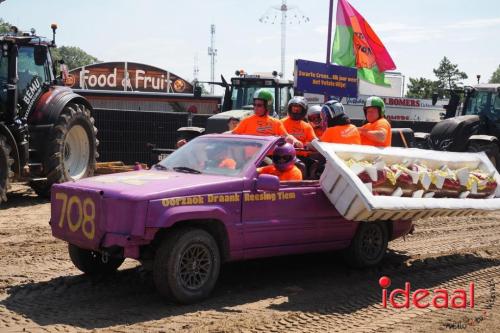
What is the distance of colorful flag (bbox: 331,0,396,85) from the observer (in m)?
20.5

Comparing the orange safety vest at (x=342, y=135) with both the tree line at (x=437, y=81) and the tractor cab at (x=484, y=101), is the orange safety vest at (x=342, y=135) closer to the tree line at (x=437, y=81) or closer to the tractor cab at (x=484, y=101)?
the tractor cab at (x=484, y=101)

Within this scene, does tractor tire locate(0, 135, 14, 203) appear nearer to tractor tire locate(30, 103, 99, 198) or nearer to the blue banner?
tractor tire locate(30, 103, 99, 198)

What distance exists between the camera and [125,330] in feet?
17.7

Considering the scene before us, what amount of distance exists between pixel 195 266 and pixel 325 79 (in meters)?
14.1

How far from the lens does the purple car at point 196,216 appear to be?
5.95m

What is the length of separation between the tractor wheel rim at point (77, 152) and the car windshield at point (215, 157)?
636cm

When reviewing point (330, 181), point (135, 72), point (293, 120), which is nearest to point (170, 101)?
point (135, 72)

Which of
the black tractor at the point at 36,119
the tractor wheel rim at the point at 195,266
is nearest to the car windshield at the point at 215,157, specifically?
the tractor wheel rim at the point at 195,266

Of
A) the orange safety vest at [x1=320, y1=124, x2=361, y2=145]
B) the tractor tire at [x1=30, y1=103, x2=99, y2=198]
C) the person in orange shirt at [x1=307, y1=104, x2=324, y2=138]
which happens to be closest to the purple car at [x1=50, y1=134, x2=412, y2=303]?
the orange safety vest at [x1=320, y1=124, x2=361, y2=145]

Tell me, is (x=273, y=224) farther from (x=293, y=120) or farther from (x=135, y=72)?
(x=135, y=72)

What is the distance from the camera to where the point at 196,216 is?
617 centimetres

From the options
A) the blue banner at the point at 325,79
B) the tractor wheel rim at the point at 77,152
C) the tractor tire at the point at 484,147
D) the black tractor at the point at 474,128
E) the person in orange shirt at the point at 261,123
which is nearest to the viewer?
the person in orange shirt at the point at 261,123

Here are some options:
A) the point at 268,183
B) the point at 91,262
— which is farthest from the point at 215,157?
the point at 91,262

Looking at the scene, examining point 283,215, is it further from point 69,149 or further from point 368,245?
point 69,149
